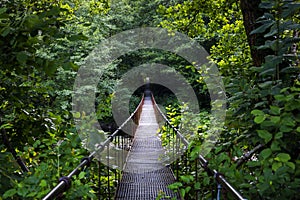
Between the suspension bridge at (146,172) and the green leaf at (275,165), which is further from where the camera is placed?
the suspension bridge at (146,172)

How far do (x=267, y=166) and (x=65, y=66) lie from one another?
3.03 ft

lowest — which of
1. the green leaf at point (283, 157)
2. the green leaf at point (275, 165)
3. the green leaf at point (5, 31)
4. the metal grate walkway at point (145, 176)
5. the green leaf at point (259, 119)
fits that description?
the metal grate walkway at point (145, 176)

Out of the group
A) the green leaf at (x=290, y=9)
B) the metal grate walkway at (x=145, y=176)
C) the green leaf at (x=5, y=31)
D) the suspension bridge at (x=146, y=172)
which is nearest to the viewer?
the green leaf at (x=5, y=31)

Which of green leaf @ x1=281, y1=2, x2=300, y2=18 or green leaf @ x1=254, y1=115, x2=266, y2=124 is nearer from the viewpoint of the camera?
green leaf @ x1=254, y1=115, x2=266, y2=124

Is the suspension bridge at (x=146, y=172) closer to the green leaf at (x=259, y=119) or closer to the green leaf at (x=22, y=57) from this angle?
→ the green leaf at (x=259, y=119)

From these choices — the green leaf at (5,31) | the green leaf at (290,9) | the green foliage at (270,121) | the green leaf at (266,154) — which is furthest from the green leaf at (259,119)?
the green leaf at (5,31)

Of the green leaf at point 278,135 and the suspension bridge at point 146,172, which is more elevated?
the green leaf at point 278,135

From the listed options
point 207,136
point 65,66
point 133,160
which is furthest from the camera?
point 133,160

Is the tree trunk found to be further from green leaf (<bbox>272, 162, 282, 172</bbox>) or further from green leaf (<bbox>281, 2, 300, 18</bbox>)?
green leaf (<bbox>272, 162, 282, 172</bbox>)

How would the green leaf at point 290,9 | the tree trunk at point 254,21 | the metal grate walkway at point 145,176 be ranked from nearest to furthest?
the green leaf at point 290,9 < the tree trunk at point 254,21 < the metal grate walkway at point 145,176

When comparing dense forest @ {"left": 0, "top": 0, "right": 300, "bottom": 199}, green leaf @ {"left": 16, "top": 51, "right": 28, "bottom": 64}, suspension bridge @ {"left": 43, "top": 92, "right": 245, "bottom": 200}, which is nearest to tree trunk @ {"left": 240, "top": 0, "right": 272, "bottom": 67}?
dense forest @ {"left": 0, "top": 0, "right": 300, "bottom": 199}

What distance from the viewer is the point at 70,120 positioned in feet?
8.11

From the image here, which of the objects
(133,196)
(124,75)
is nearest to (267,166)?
(133,196)

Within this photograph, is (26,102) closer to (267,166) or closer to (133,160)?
(267,166)
